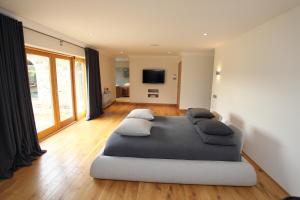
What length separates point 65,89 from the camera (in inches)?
190

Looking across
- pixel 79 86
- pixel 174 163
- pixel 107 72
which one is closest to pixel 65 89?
pixel 79 86

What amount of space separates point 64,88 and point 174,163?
386cm

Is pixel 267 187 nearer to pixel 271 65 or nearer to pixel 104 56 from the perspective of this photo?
pixel 271 65

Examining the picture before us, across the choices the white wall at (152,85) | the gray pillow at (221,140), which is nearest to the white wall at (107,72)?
the white wall at (152,85)

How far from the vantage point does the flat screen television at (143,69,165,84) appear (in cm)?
813

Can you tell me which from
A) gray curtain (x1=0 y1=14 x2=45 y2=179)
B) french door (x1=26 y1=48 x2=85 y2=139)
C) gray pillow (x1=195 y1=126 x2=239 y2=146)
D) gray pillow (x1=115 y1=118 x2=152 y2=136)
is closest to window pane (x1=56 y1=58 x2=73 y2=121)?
french door (x1=26 y1=48 x2=85 y2=139)

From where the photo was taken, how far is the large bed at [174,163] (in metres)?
2.33

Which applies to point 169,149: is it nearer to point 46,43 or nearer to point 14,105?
point 14,105

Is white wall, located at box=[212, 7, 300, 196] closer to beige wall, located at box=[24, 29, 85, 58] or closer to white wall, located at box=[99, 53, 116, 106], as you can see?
beige wall, located at box=[24, 29, 85, 58]

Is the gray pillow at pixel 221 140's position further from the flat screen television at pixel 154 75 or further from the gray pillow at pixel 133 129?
the flat screen television at pixel 154 75

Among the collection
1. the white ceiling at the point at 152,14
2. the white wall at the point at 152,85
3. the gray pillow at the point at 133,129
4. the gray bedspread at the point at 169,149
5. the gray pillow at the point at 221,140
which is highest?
the white ceiling at the point at 152,14

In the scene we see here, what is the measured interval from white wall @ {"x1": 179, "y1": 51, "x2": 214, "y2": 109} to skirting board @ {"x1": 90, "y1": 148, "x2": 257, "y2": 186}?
4921 mm

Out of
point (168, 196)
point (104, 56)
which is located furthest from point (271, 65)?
point (104, 56)

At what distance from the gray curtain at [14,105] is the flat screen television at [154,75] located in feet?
18.6
